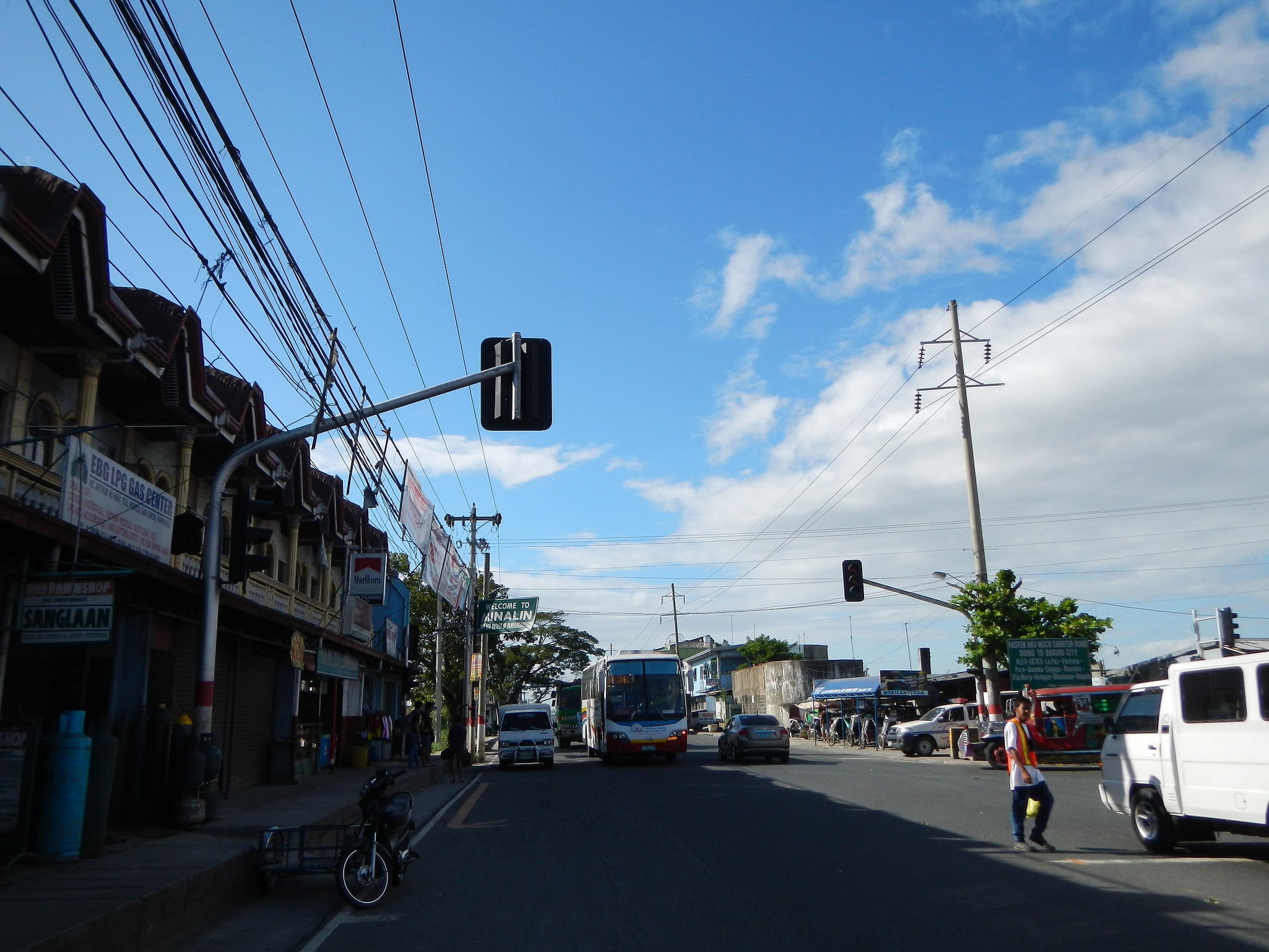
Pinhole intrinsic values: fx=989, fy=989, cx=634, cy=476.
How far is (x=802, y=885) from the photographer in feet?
30.2

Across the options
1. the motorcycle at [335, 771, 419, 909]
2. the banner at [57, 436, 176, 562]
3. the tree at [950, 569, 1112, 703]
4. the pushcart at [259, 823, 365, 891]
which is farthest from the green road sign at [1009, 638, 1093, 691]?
the pushcart at [259, 823, 365, 891]

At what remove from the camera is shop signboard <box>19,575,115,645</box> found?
10242 mm

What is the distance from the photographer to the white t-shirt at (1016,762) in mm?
10867

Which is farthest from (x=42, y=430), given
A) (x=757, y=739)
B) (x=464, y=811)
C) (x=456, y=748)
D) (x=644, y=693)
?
(x=757, y=739)

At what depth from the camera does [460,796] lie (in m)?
21.9

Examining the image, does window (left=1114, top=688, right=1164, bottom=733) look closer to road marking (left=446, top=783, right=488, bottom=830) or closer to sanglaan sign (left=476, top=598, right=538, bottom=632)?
road marking (left=446, top=783, right=488, bottom=830)

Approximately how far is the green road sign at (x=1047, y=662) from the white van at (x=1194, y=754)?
1982 centimetres

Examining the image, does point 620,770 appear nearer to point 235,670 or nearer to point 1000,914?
point 235,670

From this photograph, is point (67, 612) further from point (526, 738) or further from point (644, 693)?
point (526, 738)

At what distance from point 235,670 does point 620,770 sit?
14.0 metres

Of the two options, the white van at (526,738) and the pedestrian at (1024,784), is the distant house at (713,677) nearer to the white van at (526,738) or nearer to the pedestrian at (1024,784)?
the white van at (526,738)

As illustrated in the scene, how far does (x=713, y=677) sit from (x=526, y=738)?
243 ft

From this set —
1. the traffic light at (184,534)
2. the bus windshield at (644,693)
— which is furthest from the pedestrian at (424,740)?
the traffic light at (184,534)

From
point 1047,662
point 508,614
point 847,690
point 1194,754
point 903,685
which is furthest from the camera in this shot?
point 903,685
